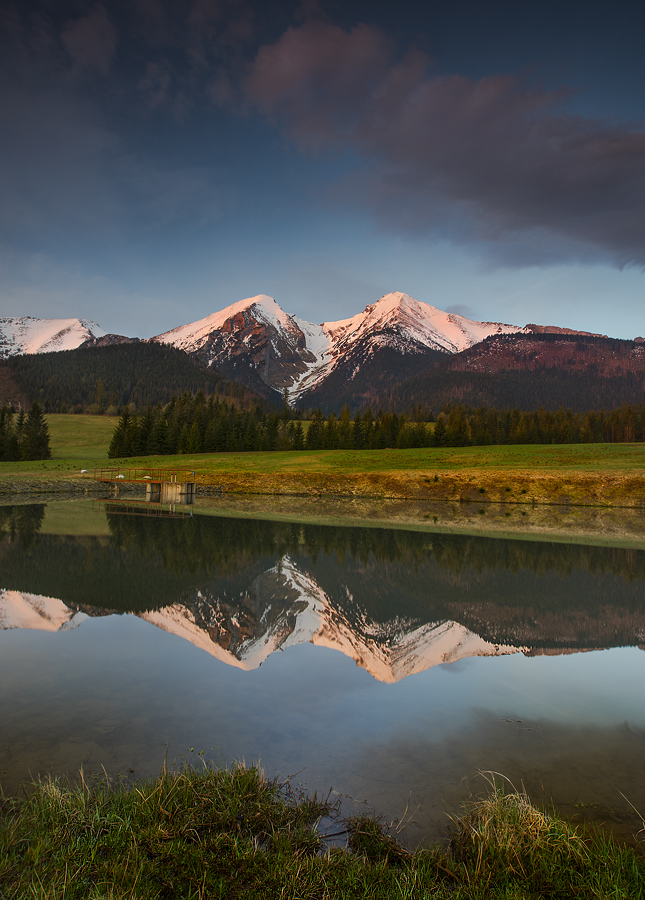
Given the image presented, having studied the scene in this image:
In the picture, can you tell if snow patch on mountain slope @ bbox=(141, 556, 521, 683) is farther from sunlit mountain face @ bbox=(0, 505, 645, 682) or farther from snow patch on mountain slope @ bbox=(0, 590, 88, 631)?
snow patch on mountain slope @ bbox=(0, 590, 88, 631)

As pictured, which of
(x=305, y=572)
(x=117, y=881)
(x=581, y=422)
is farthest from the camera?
(x=581, y=422)

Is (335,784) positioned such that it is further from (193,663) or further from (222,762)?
(193,663)

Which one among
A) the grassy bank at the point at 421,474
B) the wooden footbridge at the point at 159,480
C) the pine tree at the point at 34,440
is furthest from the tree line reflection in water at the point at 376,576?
the pine tree at the point at 34,440

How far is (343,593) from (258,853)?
44.6ft

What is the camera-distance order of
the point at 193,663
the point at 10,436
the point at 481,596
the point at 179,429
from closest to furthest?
the point at 193,663 < the point at 481,596 < the point at 10,436 < the point at 179,429

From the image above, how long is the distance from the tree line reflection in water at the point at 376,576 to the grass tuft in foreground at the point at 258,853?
851 centimetres

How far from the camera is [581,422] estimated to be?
16625 cm

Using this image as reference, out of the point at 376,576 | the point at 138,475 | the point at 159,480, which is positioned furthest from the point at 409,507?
the point at 138,475

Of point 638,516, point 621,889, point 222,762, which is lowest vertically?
point 638,516

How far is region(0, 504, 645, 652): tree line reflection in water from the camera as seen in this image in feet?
50.8

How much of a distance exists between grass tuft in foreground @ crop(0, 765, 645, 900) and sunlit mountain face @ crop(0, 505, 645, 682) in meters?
5.31

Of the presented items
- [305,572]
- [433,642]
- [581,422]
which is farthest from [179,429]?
[581,422]

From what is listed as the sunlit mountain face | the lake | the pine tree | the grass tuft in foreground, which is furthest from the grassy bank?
the grass tuft in foreground

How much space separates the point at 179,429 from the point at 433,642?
108170 mm
